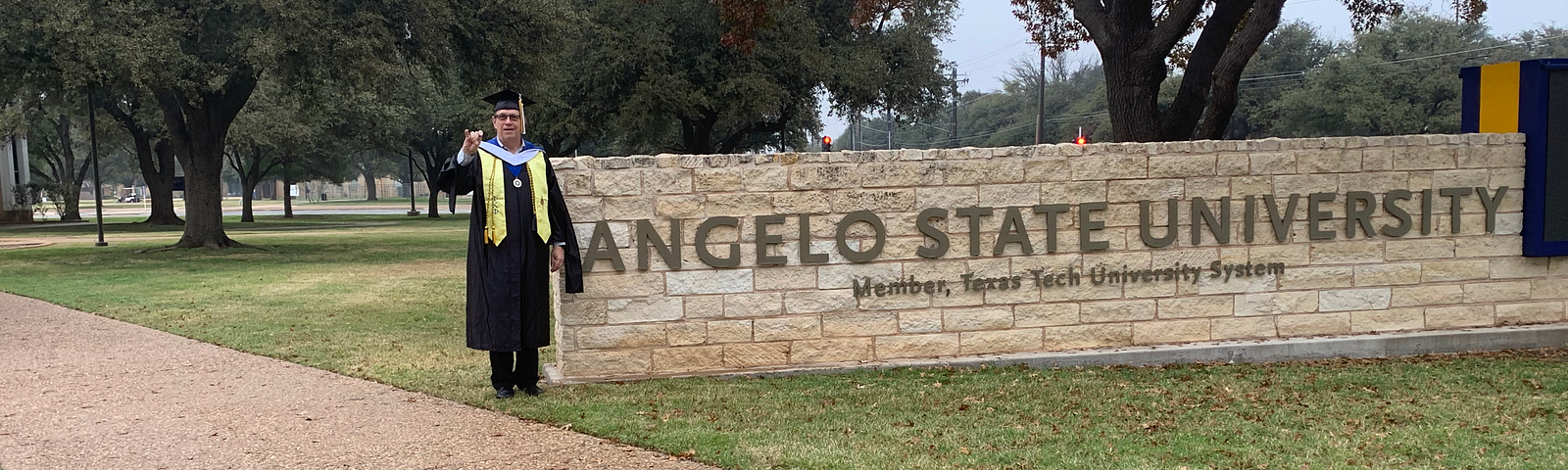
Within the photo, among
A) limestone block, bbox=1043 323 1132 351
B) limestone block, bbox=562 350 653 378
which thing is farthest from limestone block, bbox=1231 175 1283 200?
limestone block, bbox=562 350 653 378

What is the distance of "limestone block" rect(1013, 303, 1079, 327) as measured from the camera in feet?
26.1

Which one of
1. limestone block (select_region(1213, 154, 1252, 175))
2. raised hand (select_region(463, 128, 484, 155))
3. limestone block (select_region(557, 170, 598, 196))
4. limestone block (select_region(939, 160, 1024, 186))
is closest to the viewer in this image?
raised hand (select_region(463, 128, 484, 155))

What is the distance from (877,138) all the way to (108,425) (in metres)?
123

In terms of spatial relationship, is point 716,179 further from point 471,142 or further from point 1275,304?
point 1275,304

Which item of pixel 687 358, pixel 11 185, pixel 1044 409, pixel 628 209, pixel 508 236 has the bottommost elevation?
pixel 1044 409

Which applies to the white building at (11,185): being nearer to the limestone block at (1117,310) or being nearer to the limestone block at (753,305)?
the limestone block at (753,305)

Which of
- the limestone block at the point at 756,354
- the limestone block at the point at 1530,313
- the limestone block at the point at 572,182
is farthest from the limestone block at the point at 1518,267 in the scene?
the limestone block at the point at 572,182

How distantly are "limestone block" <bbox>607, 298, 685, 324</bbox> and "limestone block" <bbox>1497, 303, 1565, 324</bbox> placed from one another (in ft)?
19.4

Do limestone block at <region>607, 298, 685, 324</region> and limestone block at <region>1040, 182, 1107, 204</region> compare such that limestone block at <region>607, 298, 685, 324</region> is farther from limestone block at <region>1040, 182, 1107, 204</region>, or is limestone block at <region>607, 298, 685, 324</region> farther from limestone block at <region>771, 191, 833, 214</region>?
limestone block at <region>1040, 182, 1107, 204</region>

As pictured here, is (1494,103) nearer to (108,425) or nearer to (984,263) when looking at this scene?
(984,263)

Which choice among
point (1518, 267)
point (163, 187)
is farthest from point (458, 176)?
point (163, 187)

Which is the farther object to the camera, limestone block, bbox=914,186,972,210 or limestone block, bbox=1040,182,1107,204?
limestone block, bbox=1040,182,1107,204

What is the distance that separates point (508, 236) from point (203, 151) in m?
18.7

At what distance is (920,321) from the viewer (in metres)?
7.82
